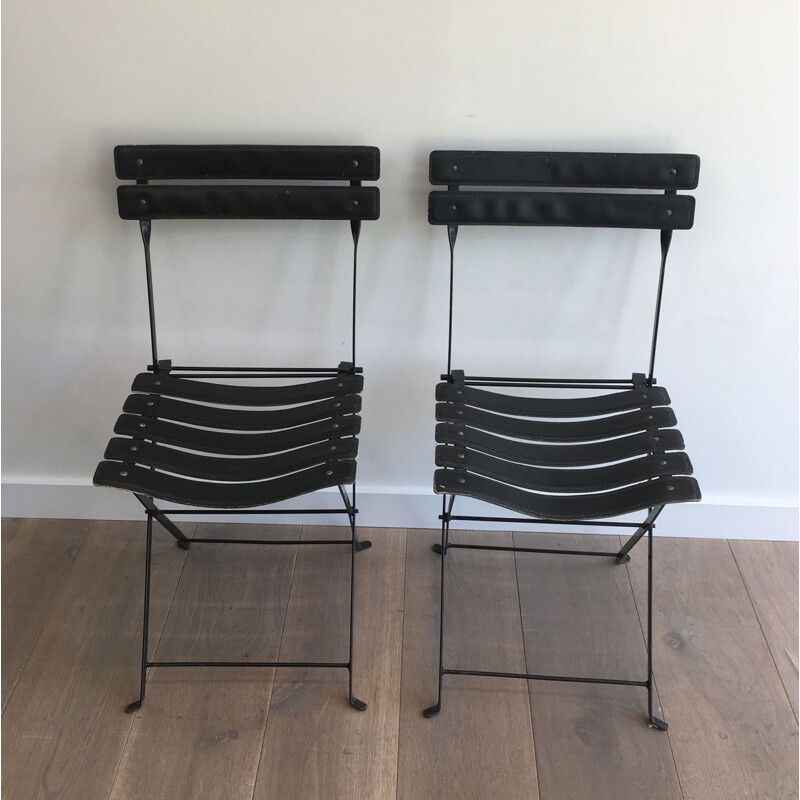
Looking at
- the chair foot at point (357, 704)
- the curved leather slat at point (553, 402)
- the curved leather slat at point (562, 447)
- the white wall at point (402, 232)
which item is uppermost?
the white wall at point (402, 232)

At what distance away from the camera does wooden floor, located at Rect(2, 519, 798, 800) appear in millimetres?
1553

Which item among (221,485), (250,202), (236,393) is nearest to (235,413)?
(236,393)

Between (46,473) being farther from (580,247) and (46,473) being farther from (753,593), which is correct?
(753,593)

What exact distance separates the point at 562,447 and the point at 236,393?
→ 2.31 ft

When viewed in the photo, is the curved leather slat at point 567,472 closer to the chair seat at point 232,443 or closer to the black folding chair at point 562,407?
the black folding chair at point 562,407

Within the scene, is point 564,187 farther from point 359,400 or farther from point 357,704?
point 357,704

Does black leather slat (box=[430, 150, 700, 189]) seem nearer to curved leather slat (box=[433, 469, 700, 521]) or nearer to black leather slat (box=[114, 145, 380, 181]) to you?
black leather slat (box=[114, 145, 380, 181])

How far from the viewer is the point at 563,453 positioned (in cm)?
167

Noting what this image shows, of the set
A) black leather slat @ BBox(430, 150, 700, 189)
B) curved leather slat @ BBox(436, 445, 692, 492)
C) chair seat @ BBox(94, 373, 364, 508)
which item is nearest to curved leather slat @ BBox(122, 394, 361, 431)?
chair seat @ BBox(94, 373, 364, 508)

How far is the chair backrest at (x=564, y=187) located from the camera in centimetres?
173

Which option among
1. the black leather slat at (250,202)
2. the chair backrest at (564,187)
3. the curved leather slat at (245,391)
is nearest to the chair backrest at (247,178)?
the black leather slat at (250,202)

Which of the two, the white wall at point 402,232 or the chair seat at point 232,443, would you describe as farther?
the white wall at point 402,232

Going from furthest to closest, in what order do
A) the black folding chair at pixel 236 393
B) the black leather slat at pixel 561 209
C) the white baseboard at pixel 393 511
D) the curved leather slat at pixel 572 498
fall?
the white baseboard at pixel 393 511 < the black leather slat at pixel 561 209 < the black folding chair at pixel 236 393 < the curved leather slat at pixel 572 498

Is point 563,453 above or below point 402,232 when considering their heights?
below
